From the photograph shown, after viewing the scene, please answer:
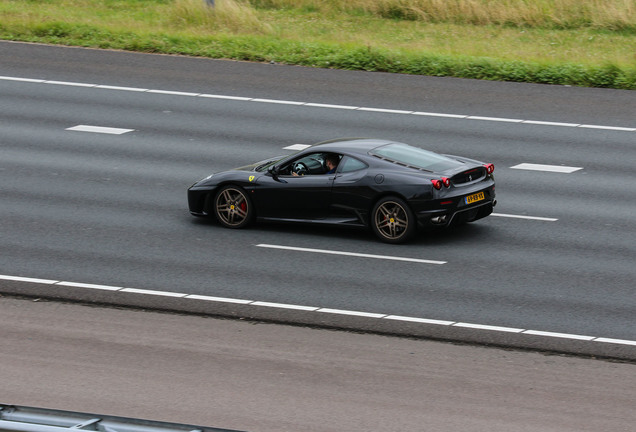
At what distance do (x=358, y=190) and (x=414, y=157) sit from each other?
0.97 metres

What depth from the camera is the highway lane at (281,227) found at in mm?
13922

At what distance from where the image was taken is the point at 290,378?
11047 millimetres

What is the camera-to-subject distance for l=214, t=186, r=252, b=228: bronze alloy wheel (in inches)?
664

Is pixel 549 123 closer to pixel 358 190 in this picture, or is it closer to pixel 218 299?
pixel 358 190

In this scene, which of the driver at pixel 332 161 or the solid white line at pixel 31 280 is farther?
the driver at pixel 332 161

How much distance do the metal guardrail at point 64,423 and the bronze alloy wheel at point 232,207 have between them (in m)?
10.5

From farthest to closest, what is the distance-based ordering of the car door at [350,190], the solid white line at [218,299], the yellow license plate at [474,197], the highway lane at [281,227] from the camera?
the car door at [350,190]
the yellow license plate at [474,197]
the highway lane at [281,227]
the solid white line at [218,299]

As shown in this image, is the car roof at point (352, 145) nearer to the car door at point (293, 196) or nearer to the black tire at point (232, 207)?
the car door at point (293, 196)

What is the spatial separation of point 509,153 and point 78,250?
8.64 meters

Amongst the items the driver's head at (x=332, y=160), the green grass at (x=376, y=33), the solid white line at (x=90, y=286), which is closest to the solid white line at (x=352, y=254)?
the driver's head at (x=332, y=160)

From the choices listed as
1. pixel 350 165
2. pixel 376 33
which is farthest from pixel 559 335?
pixel 376 33

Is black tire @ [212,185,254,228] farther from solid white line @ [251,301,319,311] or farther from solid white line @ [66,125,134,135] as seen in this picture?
solid white line @ [66,125,134,135]

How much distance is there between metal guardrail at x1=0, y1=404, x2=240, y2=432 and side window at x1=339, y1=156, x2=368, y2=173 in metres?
9.99

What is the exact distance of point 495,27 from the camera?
32156 mm
